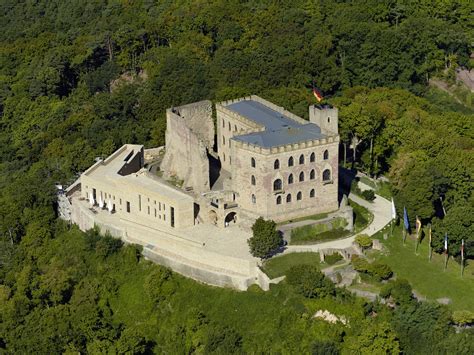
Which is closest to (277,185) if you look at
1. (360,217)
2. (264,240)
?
(264,240)

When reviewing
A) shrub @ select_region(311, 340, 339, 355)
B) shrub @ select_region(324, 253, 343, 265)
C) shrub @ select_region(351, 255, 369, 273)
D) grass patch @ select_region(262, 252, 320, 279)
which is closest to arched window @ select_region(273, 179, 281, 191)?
grass patch @ select_region(262, 252, 320, 279)

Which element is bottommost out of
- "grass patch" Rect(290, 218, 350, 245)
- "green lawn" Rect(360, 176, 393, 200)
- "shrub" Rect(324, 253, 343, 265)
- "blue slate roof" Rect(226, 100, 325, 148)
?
"green lawn" Rect(360, 176, 393, 200)

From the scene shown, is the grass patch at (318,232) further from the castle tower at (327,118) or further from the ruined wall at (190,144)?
the ruined wall at (190,144)

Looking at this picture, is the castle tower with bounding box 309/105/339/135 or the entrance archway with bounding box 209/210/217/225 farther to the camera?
the castle tower with bounding box 309/105/339/135

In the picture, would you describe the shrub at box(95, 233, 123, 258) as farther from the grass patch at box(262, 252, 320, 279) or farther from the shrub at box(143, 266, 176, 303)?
the grass patch at box(262, 252, 320, 279)

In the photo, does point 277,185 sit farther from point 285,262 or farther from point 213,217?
point 285,262

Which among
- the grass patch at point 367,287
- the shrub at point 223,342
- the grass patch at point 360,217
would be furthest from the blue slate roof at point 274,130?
the shrub at point 223,342
